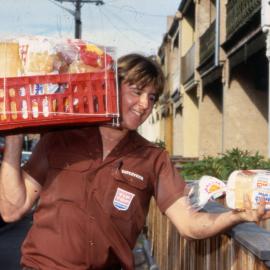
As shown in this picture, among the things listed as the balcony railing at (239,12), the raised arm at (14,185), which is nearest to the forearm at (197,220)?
the raised arm at (14,185)

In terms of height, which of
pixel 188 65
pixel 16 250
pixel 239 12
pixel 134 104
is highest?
pixel 239 12

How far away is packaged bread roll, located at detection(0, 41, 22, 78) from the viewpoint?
3.16 metres

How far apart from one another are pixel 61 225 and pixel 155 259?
542 cm

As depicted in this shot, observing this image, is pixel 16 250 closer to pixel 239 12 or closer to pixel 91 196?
pixel 91 196

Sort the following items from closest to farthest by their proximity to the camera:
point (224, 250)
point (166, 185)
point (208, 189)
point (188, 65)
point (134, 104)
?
point (208, 189) → point (134, 104) → point (166, 185) → point (224, 250) → point (188, 65)

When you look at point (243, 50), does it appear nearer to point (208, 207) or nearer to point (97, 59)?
point (208, 207)

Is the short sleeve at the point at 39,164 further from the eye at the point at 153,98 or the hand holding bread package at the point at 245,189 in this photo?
the hand holding bread package at the point at 245,189

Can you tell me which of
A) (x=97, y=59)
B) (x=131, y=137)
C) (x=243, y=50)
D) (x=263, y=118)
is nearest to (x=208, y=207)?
(x=131, y=137)

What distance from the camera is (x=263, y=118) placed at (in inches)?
728

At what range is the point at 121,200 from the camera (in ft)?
10.6

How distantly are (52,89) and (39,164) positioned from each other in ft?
1.40

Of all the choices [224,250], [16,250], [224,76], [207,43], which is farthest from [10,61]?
[207,43]

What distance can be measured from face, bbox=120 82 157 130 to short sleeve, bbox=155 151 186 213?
24 cm

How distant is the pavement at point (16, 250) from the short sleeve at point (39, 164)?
16.1 feet
